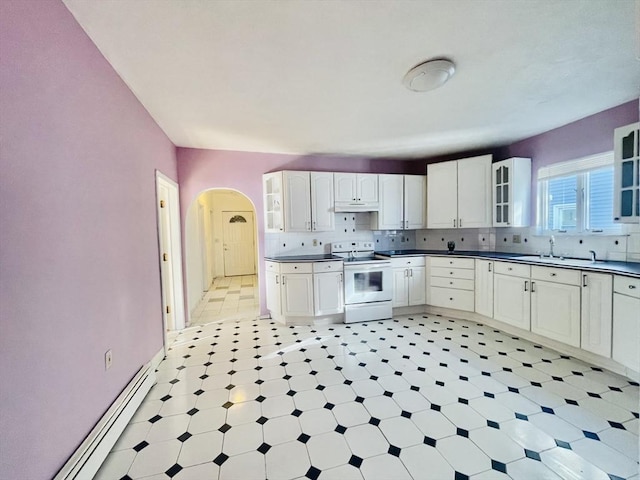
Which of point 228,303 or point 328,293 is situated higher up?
point 328,293

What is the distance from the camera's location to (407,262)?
13.2 feet

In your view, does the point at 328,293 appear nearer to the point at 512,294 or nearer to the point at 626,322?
the point at 512,294

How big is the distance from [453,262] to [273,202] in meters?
2.83

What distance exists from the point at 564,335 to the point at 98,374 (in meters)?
4.01

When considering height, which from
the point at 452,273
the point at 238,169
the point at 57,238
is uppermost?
the point at 238,169

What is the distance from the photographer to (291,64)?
1821 millimetres

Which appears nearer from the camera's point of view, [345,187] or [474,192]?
[474,192]

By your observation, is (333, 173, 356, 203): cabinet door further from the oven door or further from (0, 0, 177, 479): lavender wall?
(0, 0, 177, 479): lavender wall

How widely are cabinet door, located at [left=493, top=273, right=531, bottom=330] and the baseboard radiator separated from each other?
393 centimetres

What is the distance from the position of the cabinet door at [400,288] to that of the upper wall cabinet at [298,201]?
1.25 meters

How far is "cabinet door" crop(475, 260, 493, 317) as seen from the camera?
3439 mm

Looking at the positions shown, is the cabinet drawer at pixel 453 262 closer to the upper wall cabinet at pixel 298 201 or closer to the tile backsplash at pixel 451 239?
the tile backsplash at pixel 451 239

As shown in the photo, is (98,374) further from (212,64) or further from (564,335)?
(564,335)

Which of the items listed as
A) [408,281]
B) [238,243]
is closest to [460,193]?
[408,281]
